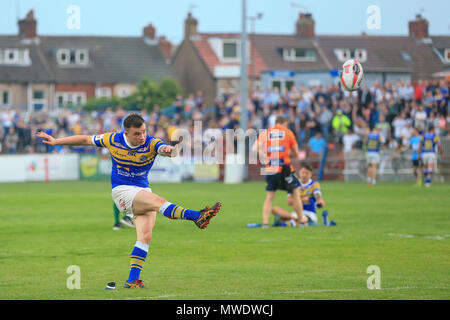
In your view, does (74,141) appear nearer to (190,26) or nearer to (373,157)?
(373,157)

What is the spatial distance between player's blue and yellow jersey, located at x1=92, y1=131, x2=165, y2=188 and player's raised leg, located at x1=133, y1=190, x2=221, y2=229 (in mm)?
238

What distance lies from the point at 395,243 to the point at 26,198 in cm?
1616

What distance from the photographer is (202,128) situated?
4028 centimetres

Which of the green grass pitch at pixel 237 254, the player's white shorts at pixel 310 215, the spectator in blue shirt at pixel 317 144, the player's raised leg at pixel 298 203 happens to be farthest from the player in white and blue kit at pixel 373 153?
the player's raised leg at pixel 298 203

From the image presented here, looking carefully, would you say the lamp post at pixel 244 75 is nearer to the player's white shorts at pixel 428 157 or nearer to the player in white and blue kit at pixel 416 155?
the player in white and blue kit at pixel 416 155

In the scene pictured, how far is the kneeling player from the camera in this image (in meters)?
18.2

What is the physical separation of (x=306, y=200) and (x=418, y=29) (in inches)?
1653

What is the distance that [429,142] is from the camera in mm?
32906

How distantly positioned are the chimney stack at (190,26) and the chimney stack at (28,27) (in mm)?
14343

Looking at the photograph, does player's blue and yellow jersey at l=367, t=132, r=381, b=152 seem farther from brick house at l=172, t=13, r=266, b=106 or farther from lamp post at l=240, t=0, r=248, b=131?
brick house at l=172, t=13, r=266, b=106

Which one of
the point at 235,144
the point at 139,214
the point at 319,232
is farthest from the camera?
the point at 235,144
